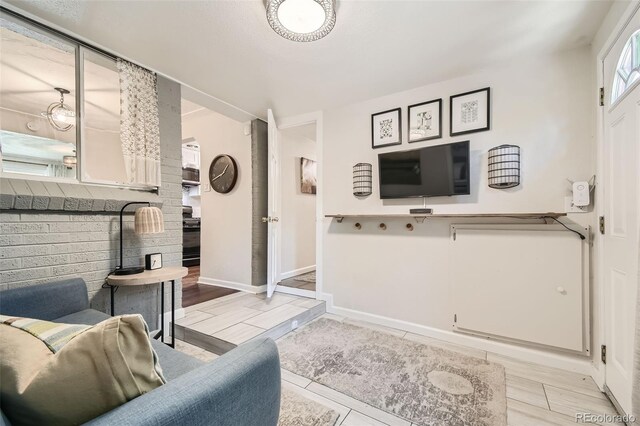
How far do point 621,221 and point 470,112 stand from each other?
133 cm

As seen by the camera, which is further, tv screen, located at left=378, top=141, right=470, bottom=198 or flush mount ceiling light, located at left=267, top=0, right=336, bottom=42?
tv screen, located at left=378, top=141, right=470, bottom=198

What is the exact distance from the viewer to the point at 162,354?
1.28m

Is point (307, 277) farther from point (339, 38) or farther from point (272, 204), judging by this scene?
point (339, 38)

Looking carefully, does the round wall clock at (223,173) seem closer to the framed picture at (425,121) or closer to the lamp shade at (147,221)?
the lamp shade at (147,221)

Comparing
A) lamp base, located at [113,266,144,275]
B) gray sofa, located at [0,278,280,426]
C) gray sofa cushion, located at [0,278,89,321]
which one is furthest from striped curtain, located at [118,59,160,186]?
gray sofa, located at [0,278,280,426]

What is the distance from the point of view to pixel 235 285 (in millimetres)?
3695

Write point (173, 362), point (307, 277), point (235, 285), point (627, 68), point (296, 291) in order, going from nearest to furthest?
point (173, 362) → point (627, 68) → point (296, 291) → point (235, 285) → point (307, 277)

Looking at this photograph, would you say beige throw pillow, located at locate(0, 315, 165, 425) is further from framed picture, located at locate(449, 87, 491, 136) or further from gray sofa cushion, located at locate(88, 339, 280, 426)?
framed picture, located at locate(449, 87, 491, 136)

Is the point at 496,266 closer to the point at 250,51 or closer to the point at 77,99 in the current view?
the point at 250,51

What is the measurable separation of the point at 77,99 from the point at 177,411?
2483 millimetres

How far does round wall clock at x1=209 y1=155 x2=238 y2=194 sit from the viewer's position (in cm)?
375

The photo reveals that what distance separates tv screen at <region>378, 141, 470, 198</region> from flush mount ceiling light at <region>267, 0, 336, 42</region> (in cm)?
129

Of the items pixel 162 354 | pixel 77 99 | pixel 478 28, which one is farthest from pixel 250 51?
pixel 162 354

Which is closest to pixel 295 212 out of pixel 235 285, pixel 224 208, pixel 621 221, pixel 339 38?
pixel 224 208
